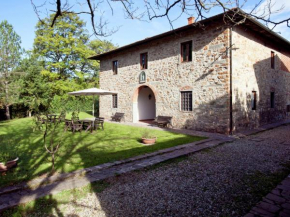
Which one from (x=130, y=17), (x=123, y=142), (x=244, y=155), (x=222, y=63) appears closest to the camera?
(x=130, y=17)

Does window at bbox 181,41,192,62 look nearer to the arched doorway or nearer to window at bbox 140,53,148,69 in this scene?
window at bbox 140,53,148,69

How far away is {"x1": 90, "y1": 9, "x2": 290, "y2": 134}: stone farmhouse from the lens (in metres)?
9.10

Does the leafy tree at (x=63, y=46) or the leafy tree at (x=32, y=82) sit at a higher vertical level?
the leafy tree at (x=63, y=46)

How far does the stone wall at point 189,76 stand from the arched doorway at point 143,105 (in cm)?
30

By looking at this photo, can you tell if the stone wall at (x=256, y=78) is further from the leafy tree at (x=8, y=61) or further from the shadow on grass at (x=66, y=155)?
the leafy tree at (x=8, y=61)

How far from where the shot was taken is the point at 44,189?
138 inches

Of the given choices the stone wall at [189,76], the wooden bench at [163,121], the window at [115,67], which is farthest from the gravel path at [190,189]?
the window at [115,67]

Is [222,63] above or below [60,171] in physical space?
above

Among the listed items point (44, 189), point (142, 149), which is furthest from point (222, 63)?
point (44, 189)

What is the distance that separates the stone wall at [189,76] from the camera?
30.0ft

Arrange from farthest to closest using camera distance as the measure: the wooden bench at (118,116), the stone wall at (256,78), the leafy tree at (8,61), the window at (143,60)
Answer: the leafy tree at (8,61) < the wooden bench at (118,116) < the window at (143,60) < the stone wall at (256,78)

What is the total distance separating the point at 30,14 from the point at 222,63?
25.7ft

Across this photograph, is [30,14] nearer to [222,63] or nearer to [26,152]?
[26,152]

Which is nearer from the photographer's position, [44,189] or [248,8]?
[248,8]
